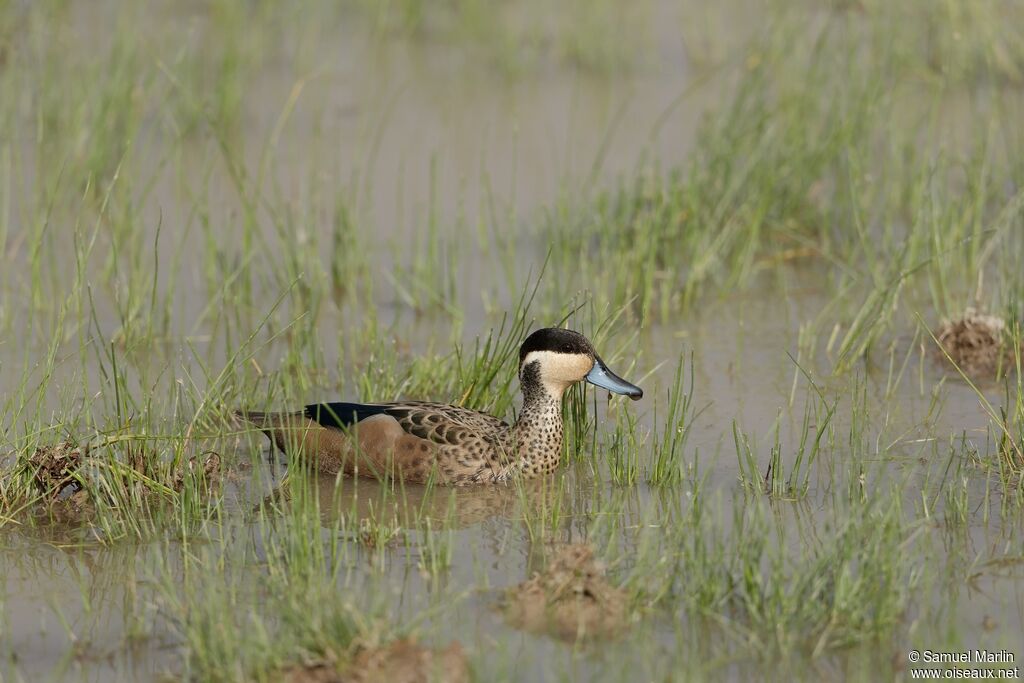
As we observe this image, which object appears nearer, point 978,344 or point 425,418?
Answer: point 425,418

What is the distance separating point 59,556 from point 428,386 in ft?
7.00

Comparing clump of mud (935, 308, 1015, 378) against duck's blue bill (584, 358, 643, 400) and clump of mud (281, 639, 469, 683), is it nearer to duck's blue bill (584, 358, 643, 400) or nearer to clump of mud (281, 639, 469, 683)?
duck's blue bill (584, 358, 643, 400)

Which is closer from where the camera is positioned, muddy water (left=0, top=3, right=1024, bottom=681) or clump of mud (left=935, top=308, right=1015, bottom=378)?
muddy water (left=0, top=3, right=1024, bottom=681)

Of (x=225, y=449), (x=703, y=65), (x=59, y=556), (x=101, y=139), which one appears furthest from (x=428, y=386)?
(x=703, y=65)

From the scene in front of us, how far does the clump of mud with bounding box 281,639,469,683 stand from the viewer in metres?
4.30

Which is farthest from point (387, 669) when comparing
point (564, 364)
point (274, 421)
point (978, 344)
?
point (978, 344)

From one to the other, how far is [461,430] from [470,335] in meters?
1.81

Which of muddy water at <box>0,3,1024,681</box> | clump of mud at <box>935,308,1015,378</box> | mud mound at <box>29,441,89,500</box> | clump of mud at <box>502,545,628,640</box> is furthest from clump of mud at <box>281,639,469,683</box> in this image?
clump of mud at <box>935,308,1015,378</box>

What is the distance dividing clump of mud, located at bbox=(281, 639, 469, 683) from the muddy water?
0.10m

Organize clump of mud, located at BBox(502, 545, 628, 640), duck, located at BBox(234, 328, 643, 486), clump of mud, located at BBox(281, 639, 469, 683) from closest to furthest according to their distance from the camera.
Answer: clump of mud, located at BBox(281, 639, 469, 683), clump of mud, located at BBox(502, 545, 628, 640), duck, located at BBox(234, 328, 643, 486)

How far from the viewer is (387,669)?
170 inches

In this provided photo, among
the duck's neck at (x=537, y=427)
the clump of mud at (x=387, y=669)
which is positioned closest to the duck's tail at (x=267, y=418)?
the duck's neck at (x=537, y=427)

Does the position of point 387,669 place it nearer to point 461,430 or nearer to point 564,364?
point 461,430

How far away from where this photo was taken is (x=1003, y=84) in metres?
11.3
